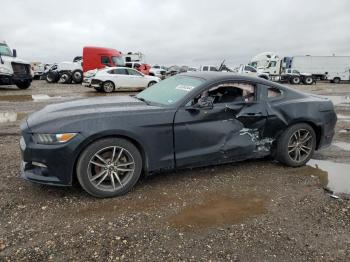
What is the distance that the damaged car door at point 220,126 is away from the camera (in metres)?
4.32

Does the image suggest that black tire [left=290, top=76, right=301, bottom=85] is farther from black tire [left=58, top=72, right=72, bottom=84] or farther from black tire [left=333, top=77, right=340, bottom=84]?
black tire [left=58, top=72, right=72, bottom=84]

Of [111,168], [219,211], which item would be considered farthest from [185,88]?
[219,211]

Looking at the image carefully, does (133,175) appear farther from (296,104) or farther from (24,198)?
(296,104)

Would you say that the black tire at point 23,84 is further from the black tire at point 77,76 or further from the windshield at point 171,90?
the windshield at point 171,90

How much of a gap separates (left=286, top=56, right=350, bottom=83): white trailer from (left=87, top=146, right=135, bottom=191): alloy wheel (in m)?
42.0

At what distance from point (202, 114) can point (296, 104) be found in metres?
1.66

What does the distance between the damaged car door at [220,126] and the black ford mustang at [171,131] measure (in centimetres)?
1

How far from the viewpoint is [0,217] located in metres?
3.49

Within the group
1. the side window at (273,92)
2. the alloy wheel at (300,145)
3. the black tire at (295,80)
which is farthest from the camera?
the black tire at (295,80)

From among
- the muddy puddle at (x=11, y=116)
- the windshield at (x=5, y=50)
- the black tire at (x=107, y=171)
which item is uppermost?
the windshield at (x=5, y=50)

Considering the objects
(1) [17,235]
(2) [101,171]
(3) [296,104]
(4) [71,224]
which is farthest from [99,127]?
(3) [296,104]

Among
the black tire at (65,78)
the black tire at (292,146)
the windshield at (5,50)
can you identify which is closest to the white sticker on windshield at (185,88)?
the black tire at (292,146)

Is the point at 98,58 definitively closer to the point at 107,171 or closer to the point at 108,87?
the point at 108,87

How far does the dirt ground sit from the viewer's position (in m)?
2.97
